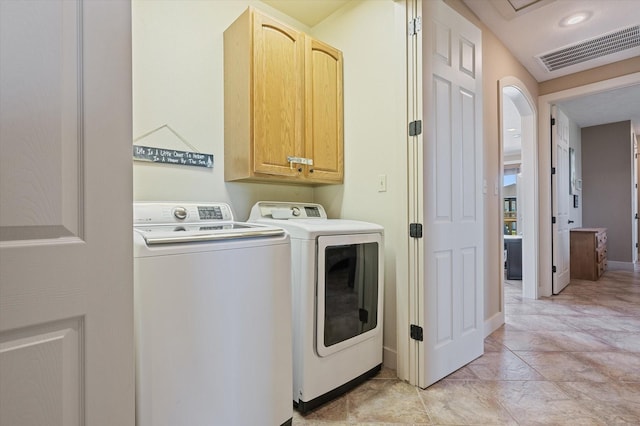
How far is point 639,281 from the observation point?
4711 mm

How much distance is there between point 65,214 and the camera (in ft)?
2.51

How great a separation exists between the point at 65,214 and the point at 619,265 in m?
7.82

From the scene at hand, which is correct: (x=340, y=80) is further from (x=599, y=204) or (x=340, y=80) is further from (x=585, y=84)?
(x=599, y=204)

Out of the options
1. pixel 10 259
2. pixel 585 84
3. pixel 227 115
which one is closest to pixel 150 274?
pixel 10 259

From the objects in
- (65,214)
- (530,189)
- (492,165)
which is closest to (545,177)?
(530,189)

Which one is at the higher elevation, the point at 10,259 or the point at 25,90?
the point at 25,90

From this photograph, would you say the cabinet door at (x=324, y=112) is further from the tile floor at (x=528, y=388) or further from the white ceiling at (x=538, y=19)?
the tile floor at (x=528, y=388)

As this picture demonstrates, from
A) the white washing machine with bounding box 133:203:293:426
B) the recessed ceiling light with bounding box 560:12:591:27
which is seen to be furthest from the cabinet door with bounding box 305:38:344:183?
the recessed ceiling light with bounding box 560:12:591:27

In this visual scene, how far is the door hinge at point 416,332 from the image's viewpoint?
1.91 metres

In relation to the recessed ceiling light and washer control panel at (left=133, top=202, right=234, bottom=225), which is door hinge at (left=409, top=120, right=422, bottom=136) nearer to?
washer control panel at (left=133, top=202, right=234, bottom=225)

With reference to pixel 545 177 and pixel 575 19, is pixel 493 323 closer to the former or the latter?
pixel 545 177

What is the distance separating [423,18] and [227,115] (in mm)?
1346

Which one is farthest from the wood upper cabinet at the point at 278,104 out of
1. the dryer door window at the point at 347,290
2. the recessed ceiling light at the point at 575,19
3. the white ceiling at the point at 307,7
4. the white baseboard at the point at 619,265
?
the white baseboard at the point at 619,265

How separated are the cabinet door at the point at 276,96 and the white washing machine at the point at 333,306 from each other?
0.43 meters
